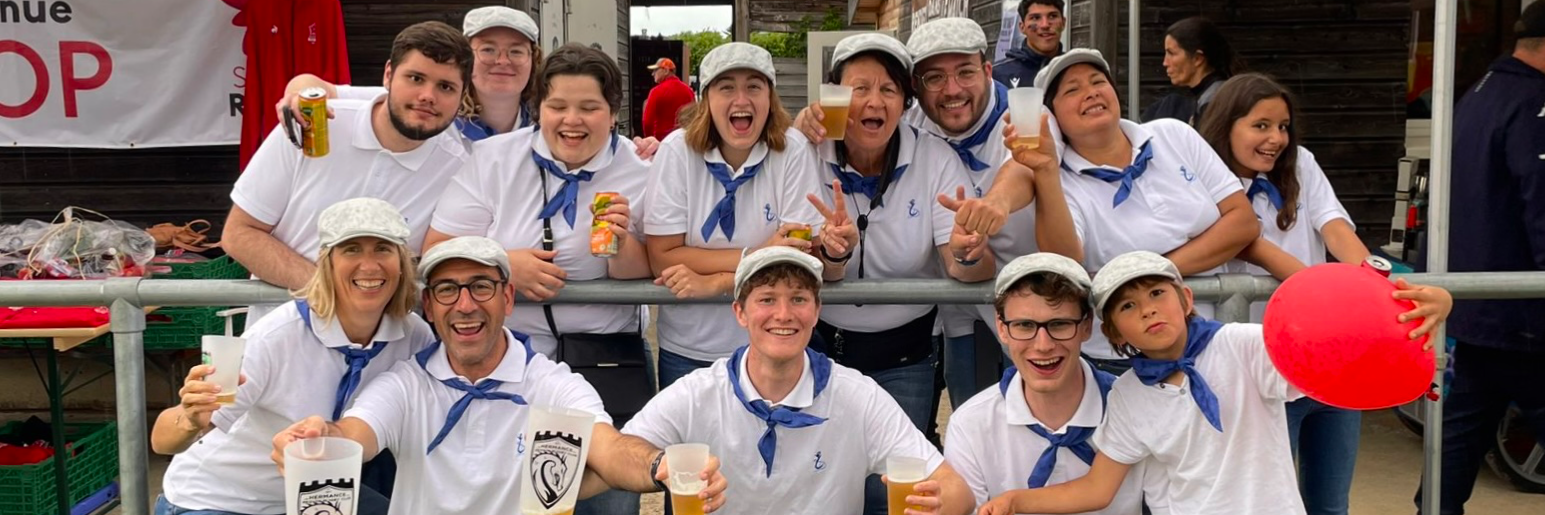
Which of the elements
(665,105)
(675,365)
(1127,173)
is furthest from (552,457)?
(665,105)

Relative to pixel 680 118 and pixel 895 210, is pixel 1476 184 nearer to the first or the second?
pixel 895 210

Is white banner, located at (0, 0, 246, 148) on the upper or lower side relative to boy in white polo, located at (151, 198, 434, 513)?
upper

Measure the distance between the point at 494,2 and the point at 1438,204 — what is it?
546cm

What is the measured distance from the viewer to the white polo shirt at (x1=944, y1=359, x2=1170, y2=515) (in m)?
3.35

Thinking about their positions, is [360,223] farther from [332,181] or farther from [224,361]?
[332,181]

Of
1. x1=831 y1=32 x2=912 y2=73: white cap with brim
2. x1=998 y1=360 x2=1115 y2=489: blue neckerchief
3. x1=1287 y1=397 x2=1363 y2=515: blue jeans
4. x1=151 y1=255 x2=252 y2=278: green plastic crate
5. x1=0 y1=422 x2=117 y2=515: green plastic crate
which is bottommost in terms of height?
x1=0 y1=422 x2=117 y2=515: green plastic crate

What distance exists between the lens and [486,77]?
4.29 metres

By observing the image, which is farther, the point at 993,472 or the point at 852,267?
the point at 852,267

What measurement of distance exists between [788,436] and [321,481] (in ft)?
3.93

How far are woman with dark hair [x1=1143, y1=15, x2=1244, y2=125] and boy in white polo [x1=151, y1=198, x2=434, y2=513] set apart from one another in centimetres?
358

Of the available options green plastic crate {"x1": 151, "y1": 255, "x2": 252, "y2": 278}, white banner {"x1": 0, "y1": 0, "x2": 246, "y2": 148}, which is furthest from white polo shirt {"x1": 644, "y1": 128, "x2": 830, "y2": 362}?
white banner {"x1": 0, "y1": 0, "x2": 246, "y2": 148}

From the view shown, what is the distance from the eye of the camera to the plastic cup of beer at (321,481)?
9.31 ft

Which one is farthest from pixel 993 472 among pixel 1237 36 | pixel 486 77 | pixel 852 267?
pixel 1237 36

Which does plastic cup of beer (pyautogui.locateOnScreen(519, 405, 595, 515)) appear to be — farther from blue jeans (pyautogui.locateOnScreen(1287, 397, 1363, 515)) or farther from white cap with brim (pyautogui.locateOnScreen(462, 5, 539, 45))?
blue jeans (pyautogui.locateOnScreen(1287, 397, 1363, 515))
